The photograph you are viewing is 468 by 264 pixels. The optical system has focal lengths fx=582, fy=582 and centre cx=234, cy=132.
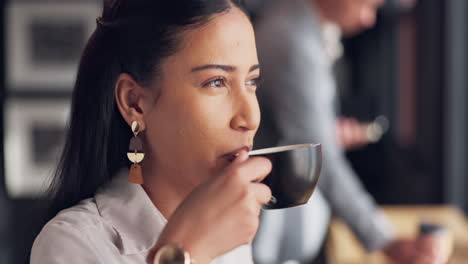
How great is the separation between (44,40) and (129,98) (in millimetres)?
2516

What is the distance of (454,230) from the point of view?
6.53ft

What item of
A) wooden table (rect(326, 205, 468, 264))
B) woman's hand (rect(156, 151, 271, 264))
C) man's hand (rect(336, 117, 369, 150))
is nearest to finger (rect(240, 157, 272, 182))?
woman's hand (rect(156, 151, 271, 264))

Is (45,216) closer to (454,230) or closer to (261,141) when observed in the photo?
(261,141)

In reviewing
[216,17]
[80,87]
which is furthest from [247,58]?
[80,87]

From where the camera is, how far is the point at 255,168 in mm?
449

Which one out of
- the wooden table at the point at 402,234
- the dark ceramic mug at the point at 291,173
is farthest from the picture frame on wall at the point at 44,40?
the dark ceramic mug at the point at 291,173

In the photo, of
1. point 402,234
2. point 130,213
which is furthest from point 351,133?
point 130,213

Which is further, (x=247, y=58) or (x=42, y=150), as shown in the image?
(x=42, y=150)

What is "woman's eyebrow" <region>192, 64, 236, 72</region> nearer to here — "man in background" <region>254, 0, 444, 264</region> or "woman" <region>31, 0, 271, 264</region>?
"woman" <region>31, 0, 271, 264</region>

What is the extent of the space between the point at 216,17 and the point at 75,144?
0.17 metres

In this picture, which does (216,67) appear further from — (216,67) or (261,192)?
(261,192)

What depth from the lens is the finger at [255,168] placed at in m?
0.45

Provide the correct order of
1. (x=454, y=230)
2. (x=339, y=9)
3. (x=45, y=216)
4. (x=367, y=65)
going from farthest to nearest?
(x=367, y=65)
(x=454, y=230)
(x=339, y=9)
(x=45, y=216)

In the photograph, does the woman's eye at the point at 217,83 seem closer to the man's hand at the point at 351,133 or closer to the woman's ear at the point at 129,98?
the woman's ear at the point at 129,98
